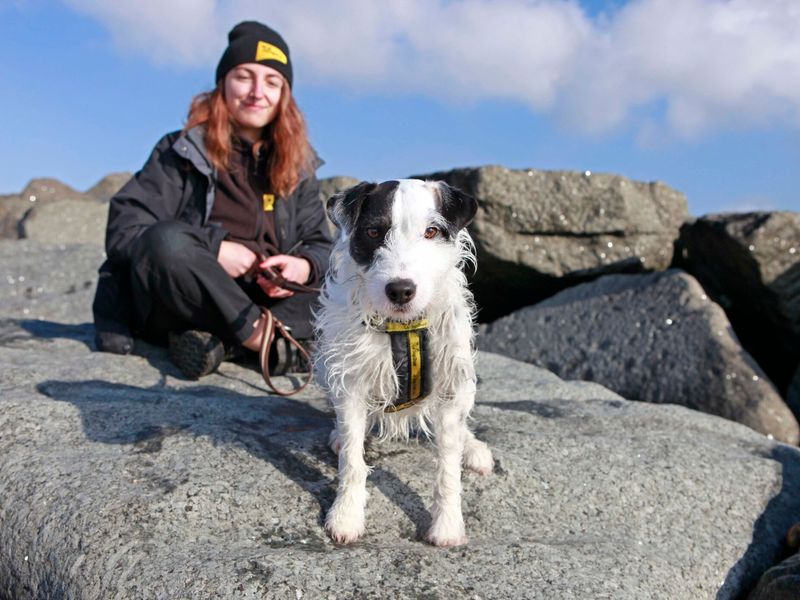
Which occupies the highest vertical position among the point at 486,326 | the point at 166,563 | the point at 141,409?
the point at 486,326

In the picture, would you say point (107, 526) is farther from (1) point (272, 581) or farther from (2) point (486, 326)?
(2) point (486, 326)

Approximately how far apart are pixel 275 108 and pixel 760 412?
5286 millimetres

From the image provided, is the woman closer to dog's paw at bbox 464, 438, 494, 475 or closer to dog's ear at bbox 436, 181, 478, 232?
dog's paw at bbox 464, 438, 494, 475

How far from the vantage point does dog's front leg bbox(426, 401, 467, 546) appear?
357cm

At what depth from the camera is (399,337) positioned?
3.67 meters

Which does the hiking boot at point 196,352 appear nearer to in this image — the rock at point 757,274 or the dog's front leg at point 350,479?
the dog's front leg at point 350,479

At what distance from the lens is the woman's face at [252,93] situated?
6.04 meters

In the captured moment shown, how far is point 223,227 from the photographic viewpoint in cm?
620

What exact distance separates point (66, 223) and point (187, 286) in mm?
13186

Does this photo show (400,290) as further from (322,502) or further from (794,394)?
(794,394)

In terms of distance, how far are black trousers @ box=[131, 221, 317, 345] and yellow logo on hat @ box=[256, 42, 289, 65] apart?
1.52m

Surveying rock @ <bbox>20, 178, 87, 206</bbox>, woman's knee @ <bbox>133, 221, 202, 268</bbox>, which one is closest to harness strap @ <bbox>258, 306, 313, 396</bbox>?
woman's knee @ <bbox>133, 221, 202, 268</bbox>

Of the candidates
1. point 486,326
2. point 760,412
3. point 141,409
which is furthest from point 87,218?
point 760,412

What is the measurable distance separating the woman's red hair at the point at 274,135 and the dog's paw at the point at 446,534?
142 inches
